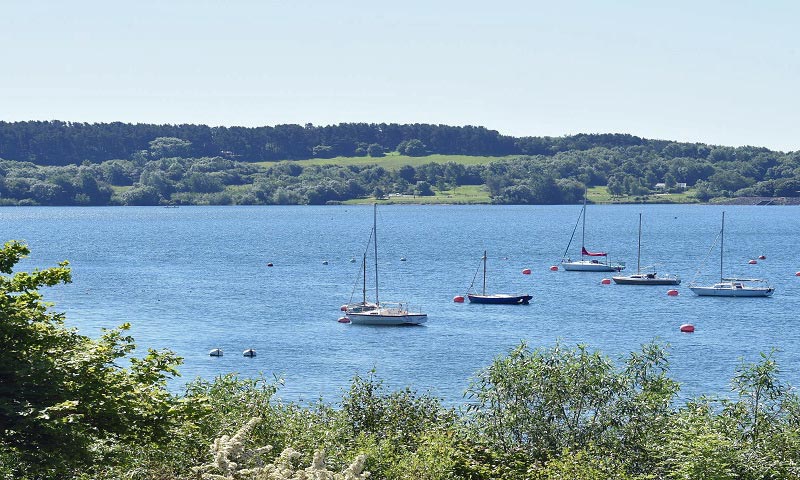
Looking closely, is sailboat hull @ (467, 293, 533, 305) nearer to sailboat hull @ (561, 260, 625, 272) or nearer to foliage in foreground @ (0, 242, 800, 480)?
sailboat hull @ (561, 260, 625, 272)

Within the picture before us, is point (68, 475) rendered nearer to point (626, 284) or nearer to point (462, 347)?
point (462, 347)

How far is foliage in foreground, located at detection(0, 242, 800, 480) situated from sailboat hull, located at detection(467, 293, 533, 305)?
67.8 m

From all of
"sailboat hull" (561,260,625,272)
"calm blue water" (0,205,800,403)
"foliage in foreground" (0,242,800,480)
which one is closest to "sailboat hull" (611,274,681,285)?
"calm blue water" (0,205,800,403)

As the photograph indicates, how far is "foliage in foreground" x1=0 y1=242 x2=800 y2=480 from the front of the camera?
19.8 meters

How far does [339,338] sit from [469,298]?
85.1 ft

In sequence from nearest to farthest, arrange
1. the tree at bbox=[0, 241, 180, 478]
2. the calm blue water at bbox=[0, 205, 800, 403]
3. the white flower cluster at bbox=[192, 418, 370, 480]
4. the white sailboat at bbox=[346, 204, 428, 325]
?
the white flower cluster at bbox=[192, 418, 370, 480], the tree at bbox=[0, 241, 180, 478], the calm blue water at bbox=[0, 205, 800, 403], the white sailboat at bbox=[346, 204, 428, 325]

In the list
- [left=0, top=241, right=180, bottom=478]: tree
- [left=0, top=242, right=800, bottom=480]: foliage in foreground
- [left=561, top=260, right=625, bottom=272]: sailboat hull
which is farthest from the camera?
[left=561, top=260, right=625, bottom=272]: sailboat hull

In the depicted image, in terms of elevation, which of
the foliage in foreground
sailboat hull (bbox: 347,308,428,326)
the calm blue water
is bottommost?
the calm blue water

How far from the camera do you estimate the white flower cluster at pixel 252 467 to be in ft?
60.3

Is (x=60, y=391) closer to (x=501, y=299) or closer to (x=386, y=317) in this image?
(x=386, y=317)

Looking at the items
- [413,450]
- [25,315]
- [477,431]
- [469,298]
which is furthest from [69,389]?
[469,298]

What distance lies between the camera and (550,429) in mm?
29109

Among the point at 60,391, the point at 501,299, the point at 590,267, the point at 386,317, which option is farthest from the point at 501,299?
the point at 60,391

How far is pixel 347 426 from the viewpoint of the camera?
1183 inches
